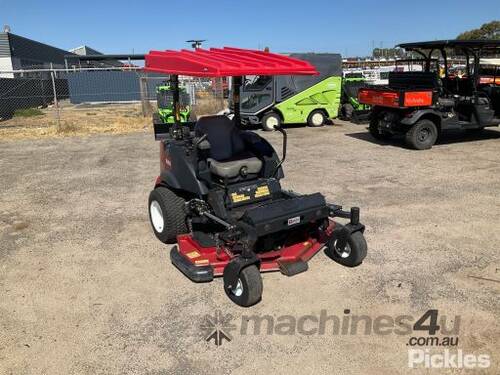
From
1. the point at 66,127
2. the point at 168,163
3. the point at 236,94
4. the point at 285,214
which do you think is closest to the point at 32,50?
the point at 66,127

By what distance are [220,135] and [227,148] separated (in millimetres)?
156

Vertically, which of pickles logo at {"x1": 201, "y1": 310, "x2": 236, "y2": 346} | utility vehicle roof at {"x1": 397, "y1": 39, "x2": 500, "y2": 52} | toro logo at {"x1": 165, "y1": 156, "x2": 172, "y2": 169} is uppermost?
utility vehicle roof at {"x1": 397, "y1": 39, "x2": 500, "y2": 52}

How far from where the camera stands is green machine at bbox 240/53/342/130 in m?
12.4

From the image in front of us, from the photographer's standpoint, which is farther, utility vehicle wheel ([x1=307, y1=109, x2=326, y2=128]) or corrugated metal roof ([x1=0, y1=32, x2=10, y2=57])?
corrugated metal roof ([x1=0, y1=32, x2=10, y2=57])

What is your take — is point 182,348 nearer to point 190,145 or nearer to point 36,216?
point 190,145

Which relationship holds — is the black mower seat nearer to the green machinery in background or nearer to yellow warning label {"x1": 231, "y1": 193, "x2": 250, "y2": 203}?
yellow warning label {"x1": 231, "y1": 193, "x2": 250, "y2": 203}

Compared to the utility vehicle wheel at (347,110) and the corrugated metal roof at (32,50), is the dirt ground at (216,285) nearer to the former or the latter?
the utility vehicle wheel at (347,110)

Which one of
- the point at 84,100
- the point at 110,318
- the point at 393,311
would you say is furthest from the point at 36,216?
the point at 84,100

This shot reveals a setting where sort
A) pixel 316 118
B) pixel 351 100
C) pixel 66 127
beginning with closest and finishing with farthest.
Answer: pixel 316 118 < pixel 66 127 < pixel 351 100

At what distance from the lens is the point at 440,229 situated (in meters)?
5.03

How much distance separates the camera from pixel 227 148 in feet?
15.1

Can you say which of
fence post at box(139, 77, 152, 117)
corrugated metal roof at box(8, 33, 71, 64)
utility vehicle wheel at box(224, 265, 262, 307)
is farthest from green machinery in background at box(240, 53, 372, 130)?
corrugated metal roof at box(8, 33, 71, 64)

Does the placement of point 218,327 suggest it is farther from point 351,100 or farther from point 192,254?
point 351,100

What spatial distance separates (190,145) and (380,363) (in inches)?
107
